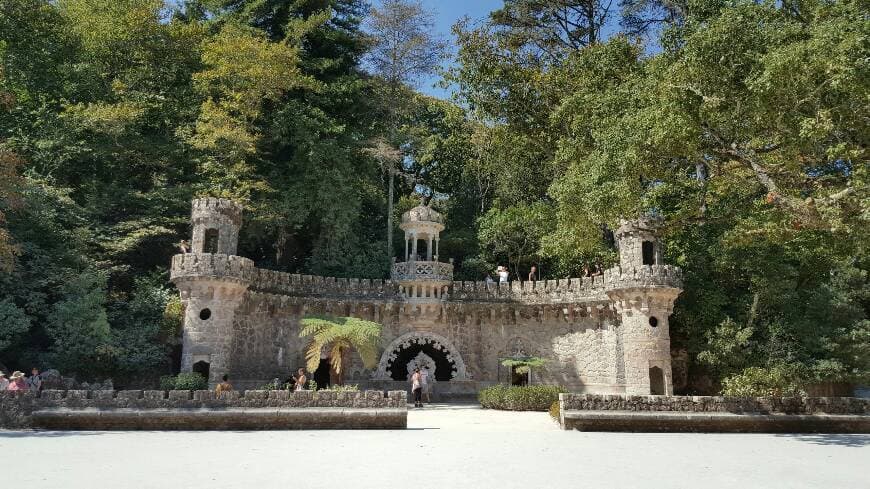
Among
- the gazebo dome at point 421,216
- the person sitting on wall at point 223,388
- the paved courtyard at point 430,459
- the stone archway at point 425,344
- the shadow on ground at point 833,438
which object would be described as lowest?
the paved courtyard at point 430,459

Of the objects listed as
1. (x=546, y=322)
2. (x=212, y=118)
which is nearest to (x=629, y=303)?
(x=546, y=322)

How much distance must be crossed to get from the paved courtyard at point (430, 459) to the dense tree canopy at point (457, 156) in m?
6.29

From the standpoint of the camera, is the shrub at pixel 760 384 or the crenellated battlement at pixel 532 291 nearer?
the shrub at pixel 760 384

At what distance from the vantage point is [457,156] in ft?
128

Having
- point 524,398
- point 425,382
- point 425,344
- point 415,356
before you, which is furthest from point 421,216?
point 524,398

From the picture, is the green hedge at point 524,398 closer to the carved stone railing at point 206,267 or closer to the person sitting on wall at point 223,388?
the person sitting on wall at point 223,388

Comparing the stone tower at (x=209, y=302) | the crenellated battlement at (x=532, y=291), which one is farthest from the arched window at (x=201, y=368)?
the crenellated battlement at (x=532, y=291)

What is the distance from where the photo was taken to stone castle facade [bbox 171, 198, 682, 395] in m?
22.5

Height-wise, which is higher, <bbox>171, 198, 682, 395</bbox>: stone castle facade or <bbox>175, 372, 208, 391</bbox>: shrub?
<bbox>171, 198, 682, 395</bbox>: stone castle facade

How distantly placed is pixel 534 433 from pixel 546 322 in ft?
39.0

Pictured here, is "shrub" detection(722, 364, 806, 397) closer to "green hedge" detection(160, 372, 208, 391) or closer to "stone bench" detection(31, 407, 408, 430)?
"stone bench" detection(31, 407, 408, 430)

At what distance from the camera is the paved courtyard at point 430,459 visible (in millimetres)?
9445

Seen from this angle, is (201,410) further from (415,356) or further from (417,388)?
(415,356)

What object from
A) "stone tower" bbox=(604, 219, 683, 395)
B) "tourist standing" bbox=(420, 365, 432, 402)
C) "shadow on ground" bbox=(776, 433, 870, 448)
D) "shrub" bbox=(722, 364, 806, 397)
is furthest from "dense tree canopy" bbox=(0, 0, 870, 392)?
"tourist standing" bbox=(420, 365, 432, 402)
